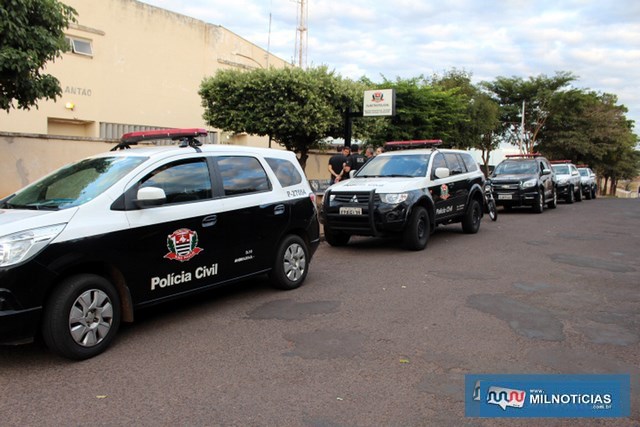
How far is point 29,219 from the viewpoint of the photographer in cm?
443

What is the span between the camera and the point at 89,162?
227 inches

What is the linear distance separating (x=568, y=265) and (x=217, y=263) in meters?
5.95

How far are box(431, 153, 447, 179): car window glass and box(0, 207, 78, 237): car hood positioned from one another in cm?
737

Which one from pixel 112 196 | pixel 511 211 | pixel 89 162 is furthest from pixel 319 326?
pixel 511 211

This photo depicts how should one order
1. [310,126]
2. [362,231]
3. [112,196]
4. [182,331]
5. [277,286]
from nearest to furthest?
[112,196], [182,331], [277,286], [362,231], [310,126]

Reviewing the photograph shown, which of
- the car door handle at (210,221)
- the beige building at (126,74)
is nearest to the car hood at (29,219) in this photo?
the car door handle at (210,221)

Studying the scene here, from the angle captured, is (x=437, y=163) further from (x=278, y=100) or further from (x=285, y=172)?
(x=278, y=100)

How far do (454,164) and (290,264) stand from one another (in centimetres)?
598

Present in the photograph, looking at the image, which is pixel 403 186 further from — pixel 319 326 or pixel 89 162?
pixel 89 162

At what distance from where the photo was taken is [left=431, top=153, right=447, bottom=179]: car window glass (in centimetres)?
1069

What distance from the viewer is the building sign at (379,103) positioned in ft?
51.3

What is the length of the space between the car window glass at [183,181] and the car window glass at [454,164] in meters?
6.75

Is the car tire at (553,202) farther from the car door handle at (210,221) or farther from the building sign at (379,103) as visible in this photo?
the car door handle at (210,221)

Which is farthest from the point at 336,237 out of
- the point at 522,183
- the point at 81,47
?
the point at 81,47
